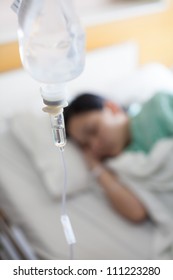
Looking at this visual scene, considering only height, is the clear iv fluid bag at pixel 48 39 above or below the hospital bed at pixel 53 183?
below

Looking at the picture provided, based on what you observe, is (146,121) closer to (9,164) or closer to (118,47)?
(9,164)

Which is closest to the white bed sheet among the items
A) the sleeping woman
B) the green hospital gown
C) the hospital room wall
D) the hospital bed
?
the hospital bed

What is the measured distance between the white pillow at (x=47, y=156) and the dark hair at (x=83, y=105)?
0.12 m

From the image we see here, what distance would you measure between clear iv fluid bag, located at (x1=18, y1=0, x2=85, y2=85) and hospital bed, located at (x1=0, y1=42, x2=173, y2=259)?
0.72 meters

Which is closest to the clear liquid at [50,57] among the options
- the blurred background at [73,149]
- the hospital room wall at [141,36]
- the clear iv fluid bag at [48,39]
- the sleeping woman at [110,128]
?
the clear iv fluid bag at [48,39]

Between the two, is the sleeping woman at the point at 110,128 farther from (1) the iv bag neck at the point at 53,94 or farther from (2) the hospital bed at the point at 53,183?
(1) the iv bag neck at the point at 53,94

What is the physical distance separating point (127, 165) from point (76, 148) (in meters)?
0.24

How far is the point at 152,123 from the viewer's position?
1.34 metres

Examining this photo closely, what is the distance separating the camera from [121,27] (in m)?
2.01

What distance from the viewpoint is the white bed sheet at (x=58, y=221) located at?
109cm

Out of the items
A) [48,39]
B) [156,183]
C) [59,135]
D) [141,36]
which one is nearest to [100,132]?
[156,183]

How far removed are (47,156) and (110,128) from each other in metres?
0.26

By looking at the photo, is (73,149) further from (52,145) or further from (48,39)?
(48,39)
